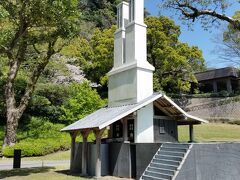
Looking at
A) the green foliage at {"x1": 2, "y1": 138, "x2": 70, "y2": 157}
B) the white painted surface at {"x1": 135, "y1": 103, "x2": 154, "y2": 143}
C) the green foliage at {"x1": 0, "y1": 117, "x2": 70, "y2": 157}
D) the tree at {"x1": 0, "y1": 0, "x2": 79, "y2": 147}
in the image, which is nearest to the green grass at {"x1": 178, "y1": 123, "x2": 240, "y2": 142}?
the green foliage at {"x1": 2, "y1": 138, "x2": 70, "y2": 157}

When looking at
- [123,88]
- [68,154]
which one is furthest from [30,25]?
[68,154]

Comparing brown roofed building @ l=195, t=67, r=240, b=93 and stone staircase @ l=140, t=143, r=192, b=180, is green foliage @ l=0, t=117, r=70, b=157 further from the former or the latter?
brown roofed building @ l=195, t=67, r=240, b=93

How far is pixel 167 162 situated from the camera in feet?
38.5

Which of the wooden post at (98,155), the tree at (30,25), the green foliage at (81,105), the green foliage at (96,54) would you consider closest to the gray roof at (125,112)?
the wooden post at (98,155)

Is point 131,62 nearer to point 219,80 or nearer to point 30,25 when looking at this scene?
point 30,25

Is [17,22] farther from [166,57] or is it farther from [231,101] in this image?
[231,101]

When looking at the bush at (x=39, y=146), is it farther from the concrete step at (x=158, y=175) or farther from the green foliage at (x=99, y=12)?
the green foliage at (x=99, y=12)

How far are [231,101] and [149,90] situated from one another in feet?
84.3

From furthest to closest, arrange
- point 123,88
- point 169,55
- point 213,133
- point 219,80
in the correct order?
1. point 219,80
2. point 169,55
3. point 213,133
4. point 123,88

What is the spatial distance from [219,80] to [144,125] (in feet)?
116

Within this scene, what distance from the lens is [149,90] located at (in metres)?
15.4

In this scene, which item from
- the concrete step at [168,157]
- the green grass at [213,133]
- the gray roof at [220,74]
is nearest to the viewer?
the concrete step at [168,157]

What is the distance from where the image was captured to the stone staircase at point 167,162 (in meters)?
11.1

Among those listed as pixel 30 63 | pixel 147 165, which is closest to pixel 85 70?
pixel 30 63
